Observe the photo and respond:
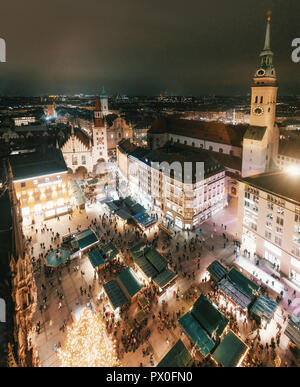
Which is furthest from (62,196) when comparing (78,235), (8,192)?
(8,192)

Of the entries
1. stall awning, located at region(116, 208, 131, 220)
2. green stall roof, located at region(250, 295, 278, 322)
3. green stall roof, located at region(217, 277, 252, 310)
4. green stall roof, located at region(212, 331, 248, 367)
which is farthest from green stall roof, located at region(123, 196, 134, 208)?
green stall roof, located at region(212, 331, 248, 367)

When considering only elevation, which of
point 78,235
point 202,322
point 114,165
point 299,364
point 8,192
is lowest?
point 299,364

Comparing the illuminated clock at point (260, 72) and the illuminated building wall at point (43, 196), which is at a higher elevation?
the illuminated clock at point (260, 72)

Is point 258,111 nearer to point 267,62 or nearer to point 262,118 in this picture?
point 262,118

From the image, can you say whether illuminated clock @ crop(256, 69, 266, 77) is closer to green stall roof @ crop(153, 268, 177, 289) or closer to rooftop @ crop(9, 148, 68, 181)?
green stall roof @ crop(153, 268, 177, 289)

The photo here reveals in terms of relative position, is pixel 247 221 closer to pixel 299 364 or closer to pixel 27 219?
pixel 299 364

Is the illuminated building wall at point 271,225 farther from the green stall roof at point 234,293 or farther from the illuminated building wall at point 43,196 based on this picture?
the illuminated building wall at point 43,196

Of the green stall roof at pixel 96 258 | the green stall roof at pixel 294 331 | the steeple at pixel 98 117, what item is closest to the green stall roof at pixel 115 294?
the green stall roof at pixel 96 258
